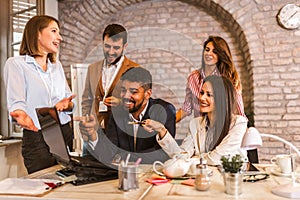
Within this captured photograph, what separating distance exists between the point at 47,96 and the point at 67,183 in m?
0.91

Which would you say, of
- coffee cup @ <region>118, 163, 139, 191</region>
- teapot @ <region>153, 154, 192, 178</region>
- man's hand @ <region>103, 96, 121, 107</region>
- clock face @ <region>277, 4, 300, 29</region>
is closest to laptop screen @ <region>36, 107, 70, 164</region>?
coffee cup @ <region>118, 163, 139, 191</region>

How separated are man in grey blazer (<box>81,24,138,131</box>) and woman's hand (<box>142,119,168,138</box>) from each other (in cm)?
64

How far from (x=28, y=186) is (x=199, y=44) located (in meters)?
2.85

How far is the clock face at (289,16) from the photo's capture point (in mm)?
3336

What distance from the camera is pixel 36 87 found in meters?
2.12

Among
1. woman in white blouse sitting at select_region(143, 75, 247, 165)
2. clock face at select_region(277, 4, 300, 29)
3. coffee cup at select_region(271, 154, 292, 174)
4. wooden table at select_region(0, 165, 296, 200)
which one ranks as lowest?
wooden table at select_region(0, 165, 296, 200)

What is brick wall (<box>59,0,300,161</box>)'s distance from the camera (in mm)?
3354

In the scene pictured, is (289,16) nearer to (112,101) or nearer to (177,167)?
(112,101)

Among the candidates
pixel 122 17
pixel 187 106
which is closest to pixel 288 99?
pixel 187 106

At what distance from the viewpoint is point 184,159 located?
4.78 ft

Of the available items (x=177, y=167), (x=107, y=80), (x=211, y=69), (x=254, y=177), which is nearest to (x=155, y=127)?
(x=177, y=167)

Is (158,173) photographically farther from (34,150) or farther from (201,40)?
(201,40)

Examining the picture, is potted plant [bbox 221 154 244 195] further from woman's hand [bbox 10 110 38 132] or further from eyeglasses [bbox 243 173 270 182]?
woman's hand [bbox 10 110 38 132]

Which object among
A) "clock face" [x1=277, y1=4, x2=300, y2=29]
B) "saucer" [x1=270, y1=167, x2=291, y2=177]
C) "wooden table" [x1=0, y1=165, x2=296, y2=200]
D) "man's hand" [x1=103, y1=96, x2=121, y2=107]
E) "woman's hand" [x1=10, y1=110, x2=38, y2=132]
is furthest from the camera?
"clock face" [x1=277, y1=4, x2=300, y2=29]
